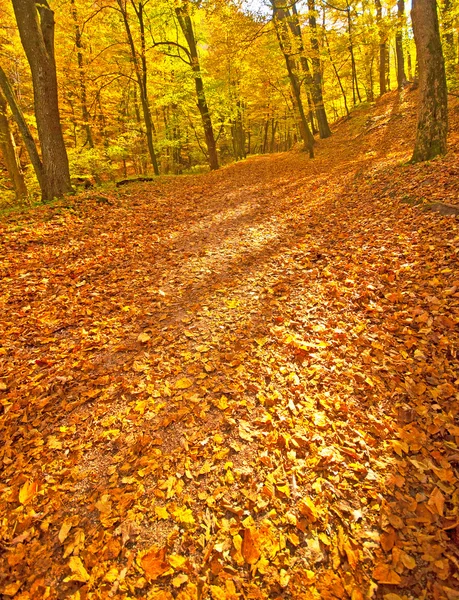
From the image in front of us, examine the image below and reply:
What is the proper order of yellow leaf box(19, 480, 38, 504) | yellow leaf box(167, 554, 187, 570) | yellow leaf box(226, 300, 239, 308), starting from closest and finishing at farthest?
yellow leaf box(167, 554, 187, 570) → yellow leaf box(19, 480, 38, 504) → yellow leaf box(226, 300, 239, 308)

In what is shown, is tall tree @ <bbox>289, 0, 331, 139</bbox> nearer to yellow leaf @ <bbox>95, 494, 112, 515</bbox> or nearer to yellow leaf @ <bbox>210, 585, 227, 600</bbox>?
yellow leaf @ <bbox>95, 494, 112, 515</bbox>

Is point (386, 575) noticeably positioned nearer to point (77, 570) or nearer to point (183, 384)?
point (77, 570)

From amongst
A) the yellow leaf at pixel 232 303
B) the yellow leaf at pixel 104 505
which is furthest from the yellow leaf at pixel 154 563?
the yellow leaf at pixel 232 303

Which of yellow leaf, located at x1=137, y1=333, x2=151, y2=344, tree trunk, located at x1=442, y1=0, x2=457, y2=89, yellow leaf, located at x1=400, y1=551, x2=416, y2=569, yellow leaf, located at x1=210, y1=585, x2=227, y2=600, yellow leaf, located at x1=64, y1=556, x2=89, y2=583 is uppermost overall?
tree trunk, located at x1=442, y1=0, x2=457, y2=89

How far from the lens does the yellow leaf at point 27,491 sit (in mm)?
2461

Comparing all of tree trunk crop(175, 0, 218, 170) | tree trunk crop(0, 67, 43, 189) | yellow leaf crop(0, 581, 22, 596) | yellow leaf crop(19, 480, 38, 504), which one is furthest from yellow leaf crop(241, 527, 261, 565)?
tree trunk crop(175, 0, 218, 170)

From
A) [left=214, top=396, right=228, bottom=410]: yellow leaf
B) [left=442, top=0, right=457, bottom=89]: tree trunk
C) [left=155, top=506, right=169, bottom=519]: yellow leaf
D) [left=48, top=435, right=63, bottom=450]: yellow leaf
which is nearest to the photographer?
[left=155, top=506, right=169, bottom=519]: yellow leaf

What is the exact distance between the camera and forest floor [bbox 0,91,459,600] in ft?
6.84

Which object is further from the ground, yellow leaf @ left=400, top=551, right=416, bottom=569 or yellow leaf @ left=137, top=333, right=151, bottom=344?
yellow leaf @ left=137, top=333, right=151, bottom=344

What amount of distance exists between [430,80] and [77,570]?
10.3 meters

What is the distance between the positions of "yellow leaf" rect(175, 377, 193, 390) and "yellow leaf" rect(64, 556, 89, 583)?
162cm

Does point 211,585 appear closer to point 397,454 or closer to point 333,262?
point 397,454

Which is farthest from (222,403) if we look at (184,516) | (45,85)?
(45,85)

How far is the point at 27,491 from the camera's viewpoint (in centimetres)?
251
